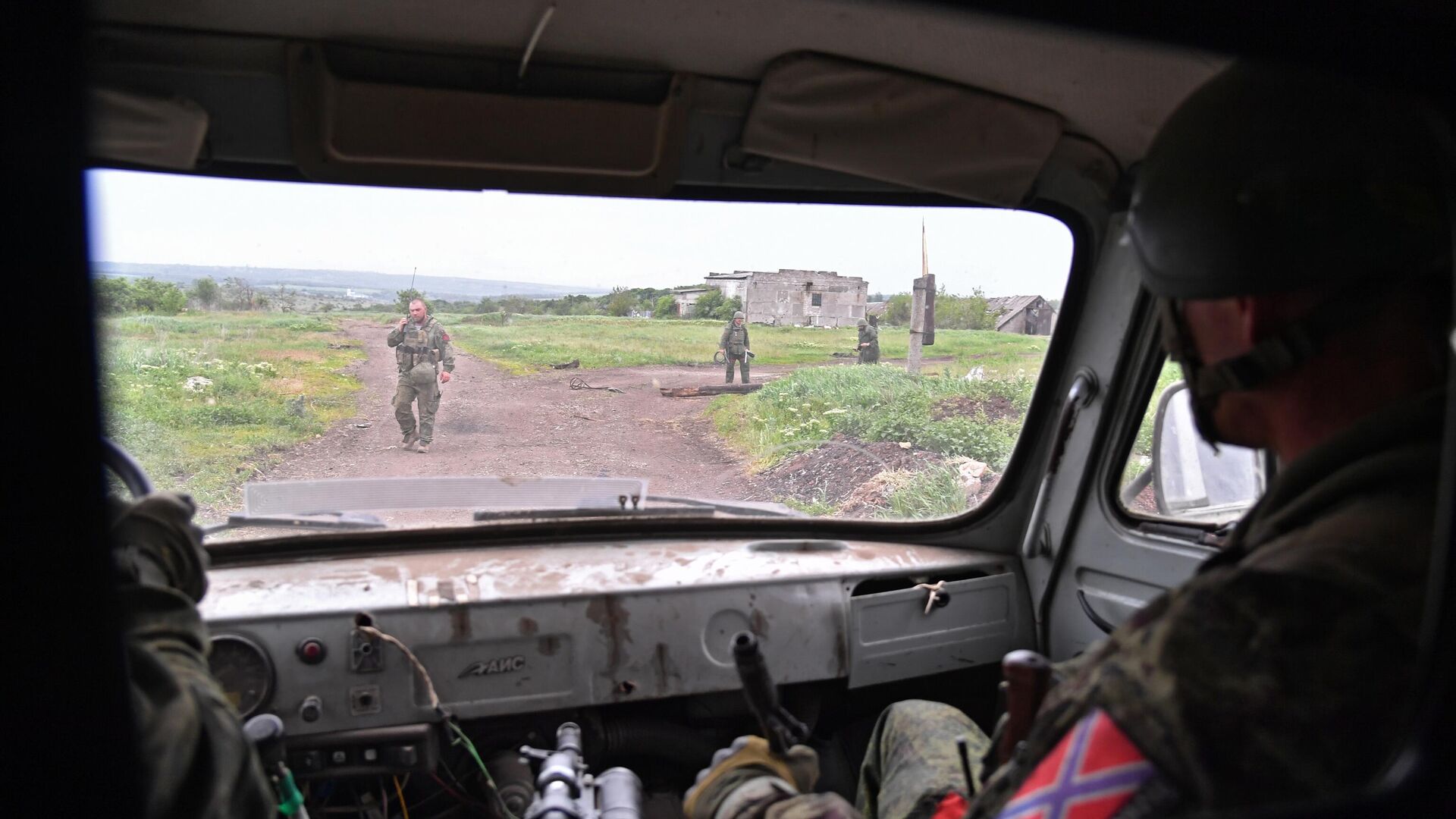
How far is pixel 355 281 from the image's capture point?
231 centimetres

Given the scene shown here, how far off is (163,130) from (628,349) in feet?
4.10

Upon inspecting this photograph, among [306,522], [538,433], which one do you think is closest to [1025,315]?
[538,433]

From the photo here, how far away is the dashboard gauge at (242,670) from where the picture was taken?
2230 millimetres

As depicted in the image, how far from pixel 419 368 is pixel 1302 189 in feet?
6.79

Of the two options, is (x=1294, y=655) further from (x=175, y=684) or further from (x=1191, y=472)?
(x=1191, y=472)

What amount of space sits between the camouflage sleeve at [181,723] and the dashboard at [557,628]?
116cm

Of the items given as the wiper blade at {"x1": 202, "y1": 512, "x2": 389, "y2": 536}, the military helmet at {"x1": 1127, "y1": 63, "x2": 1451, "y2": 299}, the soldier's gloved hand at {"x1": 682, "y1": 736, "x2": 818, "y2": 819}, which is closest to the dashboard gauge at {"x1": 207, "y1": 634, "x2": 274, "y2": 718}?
the wiper blade at {"x1": 202, "y1": 512, "x2": 389, "y2": 536}

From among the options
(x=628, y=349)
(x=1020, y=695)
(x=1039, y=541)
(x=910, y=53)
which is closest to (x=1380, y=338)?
(x=1020, y=695)

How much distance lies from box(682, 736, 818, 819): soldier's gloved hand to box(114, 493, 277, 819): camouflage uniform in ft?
3.06

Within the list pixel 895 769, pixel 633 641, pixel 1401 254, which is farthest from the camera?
pixel 633 641

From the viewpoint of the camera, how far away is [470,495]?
2691 millimetres

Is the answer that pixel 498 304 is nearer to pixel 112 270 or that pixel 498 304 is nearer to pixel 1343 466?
pixel 112 270

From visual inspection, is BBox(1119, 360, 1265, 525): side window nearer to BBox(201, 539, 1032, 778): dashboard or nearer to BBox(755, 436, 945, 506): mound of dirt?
BBox(201, 539, 1032, 778): dashboard

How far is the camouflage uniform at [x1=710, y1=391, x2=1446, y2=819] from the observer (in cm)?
89
